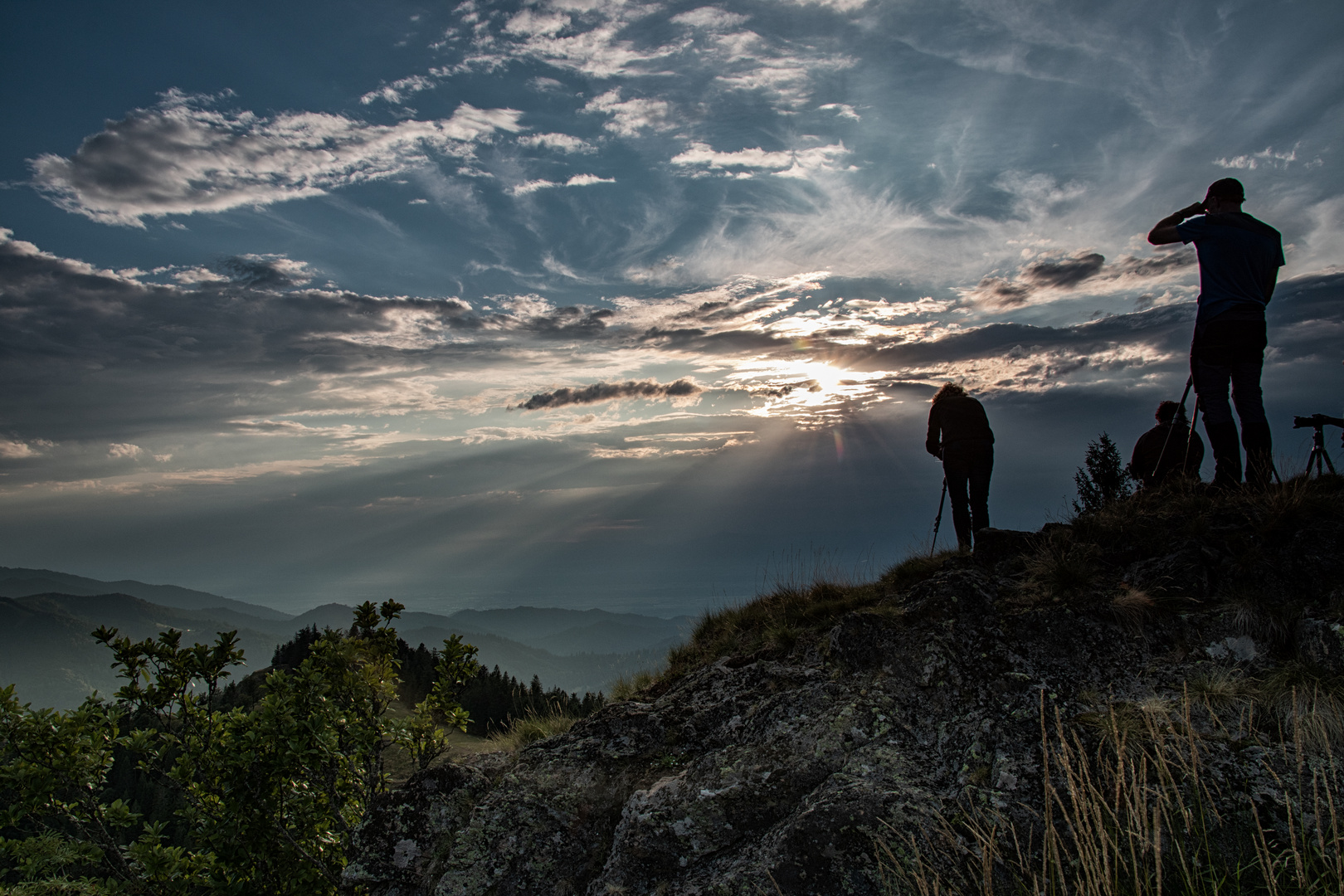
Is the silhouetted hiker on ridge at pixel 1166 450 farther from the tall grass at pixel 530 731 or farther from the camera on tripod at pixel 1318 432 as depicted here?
the tall grass at pixel 530 731

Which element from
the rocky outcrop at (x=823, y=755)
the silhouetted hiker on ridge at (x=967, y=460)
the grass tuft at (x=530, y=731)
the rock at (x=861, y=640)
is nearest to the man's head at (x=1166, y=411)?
the silhouetted hiker on ridge at (x=967, y=460)

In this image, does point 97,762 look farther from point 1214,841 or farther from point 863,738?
point 1214,841

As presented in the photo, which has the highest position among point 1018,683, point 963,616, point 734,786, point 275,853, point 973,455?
point 973,455

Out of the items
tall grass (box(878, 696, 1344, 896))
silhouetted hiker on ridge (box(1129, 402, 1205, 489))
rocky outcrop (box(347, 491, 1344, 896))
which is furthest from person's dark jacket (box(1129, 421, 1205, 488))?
tall grass (box(878, 696, 1344, 896))

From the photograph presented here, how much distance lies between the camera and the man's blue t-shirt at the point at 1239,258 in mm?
7879

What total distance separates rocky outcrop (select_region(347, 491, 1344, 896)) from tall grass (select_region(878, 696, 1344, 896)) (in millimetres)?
164

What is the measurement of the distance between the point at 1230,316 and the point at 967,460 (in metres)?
4.20

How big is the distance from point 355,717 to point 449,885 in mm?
2147

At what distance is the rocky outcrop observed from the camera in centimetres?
436

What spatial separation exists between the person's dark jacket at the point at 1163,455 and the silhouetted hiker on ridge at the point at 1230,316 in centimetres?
88

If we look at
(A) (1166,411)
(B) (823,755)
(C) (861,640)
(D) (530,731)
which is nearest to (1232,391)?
(A) (1166,411)

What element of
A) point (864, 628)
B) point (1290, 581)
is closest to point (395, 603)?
point (864, 628)

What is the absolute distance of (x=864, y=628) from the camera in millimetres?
6305

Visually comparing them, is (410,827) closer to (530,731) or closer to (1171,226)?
(530,731)
